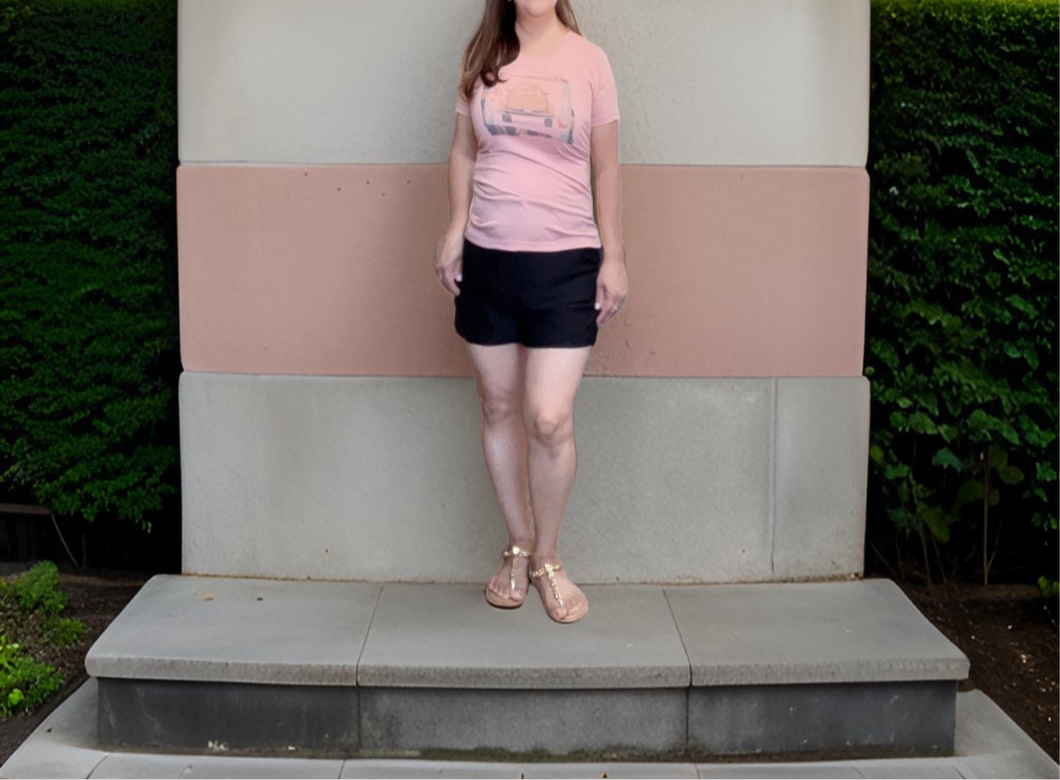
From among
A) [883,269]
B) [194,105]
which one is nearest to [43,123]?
[194,105]

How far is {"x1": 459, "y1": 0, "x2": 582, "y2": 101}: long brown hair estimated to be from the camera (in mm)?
3775

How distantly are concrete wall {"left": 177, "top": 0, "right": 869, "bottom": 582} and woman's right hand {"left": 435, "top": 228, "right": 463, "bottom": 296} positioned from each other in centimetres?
43

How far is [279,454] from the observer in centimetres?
441

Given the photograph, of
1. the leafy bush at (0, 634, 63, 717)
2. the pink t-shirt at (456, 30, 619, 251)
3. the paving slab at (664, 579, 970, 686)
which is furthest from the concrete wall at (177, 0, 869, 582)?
the leafy bush at (0, 634, 63, 717)

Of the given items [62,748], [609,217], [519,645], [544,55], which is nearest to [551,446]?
[519,645]

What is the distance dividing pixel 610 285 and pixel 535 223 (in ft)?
1.05

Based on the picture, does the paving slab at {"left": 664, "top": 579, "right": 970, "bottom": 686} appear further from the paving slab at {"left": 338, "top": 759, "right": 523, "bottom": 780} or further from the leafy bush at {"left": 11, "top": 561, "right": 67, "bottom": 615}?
the leafy bush at {"left": 11, "top": 561, "right": 67, "bottom": 615}

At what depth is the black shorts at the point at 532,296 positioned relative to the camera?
3752mm

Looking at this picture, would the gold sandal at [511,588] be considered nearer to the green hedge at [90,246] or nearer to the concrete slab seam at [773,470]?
the concrete slab seam at [773,470]

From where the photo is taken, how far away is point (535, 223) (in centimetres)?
374

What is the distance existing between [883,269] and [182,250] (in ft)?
8.57

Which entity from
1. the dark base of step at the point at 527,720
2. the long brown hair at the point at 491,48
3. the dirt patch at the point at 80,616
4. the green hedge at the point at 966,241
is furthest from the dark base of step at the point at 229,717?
the green hedge at the point at 966,241

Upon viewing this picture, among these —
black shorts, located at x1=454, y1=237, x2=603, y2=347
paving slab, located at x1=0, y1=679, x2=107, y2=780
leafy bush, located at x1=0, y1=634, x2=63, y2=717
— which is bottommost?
paving slab, located at x1=0, y1=679, x2=107, y2=780

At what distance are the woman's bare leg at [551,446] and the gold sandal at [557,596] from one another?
12 mm
